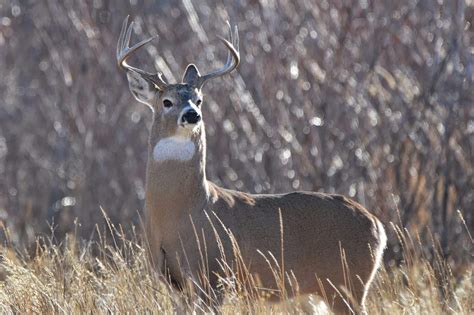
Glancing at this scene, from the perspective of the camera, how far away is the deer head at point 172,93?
24.9ft

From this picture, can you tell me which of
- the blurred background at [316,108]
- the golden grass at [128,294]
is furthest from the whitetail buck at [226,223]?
the blurred background at [316,108]

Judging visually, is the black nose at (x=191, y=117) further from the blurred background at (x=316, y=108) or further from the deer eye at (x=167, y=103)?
the blurred background at (x=316, y=108)

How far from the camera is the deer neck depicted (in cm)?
765

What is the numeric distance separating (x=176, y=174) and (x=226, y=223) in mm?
400

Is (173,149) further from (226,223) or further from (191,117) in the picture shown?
(226,223)

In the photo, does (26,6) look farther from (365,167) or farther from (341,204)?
(341,204)

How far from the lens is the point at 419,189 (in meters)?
10.4

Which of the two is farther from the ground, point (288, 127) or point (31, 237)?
point (288, 127)

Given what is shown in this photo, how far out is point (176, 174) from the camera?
7707mm

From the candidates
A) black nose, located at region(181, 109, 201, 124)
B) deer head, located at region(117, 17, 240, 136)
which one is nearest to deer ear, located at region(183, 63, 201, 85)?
deer head, located at region(117, 17, 240, 136)

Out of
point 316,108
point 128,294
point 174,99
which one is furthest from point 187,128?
point 316,108

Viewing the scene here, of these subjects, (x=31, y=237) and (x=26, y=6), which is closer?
(x=31, y=237)

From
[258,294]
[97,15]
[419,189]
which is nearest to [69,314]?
[258,294]

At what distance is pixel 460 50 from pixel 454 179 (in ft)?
3.23
